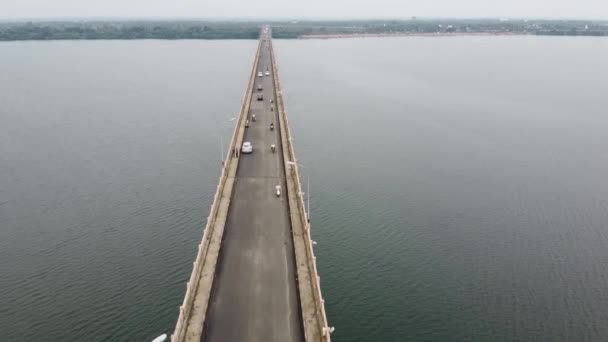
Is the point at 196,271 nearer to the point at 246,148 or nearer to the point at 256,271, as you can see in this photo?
the point at 256,271

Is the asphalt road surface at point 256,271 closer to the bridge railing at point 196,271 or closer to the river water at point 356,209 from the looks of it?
the bridge railing at point 196,271

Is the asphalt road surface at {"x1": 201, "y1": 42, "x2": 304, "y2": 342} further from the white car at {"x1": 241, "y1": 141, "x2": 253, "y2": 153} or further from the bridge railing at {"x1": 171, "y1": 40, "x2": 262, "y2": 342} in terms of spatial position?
the white car at {"x1": 241, "y1": 141, "x2": 253, "y2": 153}

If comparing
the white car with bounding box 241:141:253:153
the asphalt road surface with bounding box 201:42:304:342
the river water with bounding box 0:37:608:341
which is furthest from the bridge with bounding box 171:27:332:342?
the river water with bounding box 0:37:608:341

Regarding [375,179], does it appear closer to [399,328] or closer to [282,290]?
[399,328]

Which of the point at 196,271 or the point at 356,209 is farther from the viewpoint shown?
the point at 356,209

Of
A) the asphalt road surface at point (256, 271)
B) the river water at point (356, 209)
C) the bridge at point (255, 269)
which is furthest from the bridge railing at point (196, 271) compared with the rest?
the river water at point (356, 209)

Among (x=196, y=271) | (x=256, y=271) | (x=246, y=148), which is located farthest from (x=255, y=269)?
(x=246, y=148)

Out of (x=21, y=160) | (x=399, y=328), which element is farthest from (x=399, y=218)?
(x=21, y=160)
